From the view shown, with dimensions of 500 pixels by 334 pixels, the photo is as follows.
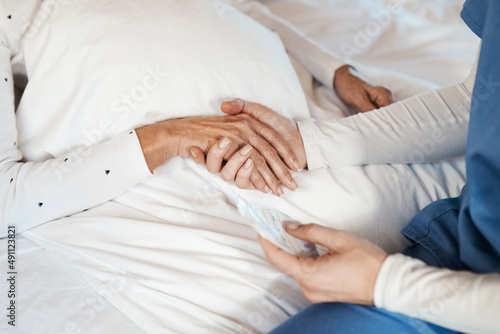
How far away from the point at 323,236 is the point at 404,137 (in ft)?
1.17

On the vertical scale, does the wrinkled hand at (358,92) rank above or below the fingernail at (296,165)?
above

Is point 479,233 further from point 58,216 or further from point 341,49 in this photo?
point 341,49

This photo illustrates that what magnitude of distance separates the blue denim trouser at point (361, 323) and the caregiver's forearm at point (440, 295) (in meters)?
0.02

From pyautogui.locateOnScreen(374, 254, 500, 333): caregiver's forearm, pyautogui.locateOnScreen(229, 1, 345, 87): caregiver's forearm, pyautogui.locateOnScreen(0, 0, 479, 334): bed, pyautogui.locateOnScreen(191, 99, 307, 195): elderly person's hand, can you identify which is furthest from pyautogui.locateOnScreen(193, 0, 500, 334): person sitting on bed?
pyautogui.locateOnScreen(229, 1, 345, 87): caregiver's forearm

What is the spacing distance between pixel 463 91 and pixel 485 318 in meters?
0.52

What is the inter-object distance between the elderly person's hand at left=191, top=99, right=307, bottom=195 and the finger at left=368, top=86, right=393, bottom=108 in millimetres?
281

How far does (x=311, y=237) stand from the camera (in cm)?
72

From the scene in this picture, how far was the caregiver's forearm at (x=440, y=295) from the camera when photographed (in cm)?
60

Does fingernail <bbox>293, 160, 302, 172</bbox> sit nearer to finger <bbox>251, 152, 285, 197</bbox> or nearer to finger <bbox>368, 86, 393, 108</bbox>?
finger <bbox>251, 152, 285, 197</bbox>

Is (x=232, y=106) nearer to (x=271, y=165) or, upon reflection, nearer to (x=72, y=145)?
(x=271, y=165)

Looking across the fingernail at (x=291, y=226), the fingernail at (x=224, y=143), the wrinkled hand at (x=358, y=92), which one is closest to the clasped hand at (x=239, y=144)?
the fingernail at (x=224, y=143)

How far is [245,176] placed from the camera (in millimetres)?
928

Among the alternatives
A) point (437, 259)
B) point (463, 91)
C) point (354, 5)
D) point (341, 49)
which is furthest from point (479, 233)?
point (354, 5)

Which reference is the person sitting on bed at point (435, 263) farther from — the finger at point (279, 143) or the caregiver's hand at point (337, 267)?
the finger at point (279, 143)
